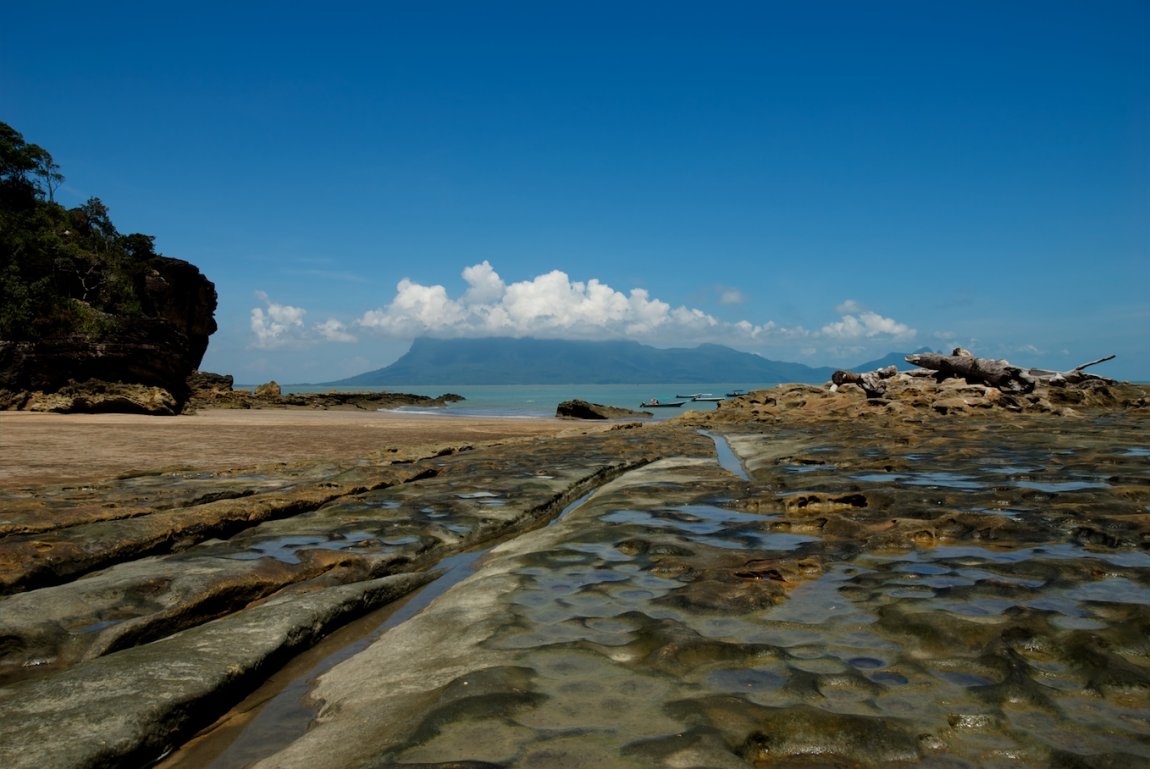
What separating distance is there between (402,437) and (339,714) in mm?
21096

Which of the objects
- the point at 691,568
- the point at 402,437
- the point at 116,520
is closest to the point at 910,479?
the point at 691,568

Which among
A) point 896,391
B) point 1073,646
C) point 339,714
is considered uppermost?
point 896,391

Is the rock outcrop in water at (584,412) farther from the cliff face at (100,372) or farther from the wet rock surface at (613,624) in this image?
the wet rock surface at (613,624)

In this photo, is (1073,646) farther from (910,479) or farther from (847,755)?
(910,479)

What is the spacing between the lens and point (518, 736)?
A: 9.71ft

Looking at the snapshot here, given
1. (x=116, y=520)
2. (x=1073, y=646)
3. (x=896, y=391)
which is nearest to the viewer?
(x=1073, y=646)

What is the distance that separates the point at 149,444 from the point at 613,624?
17.2 m

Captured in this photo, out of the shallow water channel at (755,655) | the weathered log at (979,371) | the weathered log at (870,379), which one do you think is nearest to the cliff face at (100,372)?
the shallow water channel at (755,655)

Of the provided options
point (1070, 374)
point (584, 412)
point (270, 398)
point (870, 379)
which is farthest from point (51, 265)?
point (1070, 374)

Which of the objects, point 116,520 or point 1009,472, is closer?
point 116,520

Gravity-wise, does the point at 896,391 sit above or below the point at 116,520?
above

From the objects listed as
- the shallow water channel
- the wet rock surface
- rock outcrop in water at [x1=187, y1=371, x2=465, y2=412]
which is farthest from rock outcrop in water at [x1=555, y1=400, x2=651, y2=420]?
the shallow water channel

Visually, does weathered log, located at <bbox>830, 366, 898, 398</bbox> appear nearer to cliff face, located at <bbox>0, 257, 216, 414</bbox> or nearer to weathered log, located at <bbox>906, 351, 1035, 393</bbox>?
weathered log, located at <bbox>906, 351, 1035, 393</bbox>

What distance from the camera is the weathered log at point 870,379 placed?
30.1 metres
